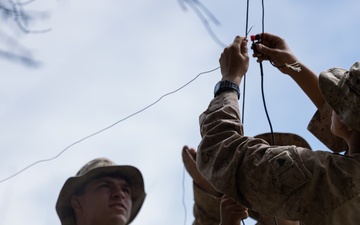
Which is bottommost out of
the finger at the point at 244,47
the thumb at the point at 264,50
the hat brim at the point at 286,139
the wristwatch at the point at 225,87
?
the hat brim at the point at 286,139

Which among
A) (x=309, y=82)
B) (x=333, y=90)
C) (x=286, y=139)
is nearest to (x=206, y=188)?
(x=286, y=139)

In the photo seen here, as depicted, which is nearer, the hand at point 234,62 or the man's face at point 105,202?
the hand at point 234,62

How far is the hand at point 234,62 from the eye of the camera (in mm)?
3402

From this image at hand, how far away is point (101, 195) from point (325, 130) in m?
1.80

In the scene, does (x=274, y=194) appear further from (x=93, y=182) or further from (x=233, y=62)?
(x=93, y=182)

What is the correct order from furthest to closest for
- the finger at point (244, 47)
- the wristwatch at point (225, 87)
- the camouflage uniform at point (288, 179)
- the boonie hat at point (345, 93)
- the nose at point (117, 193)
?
1. the nose at point (117, 193)
2. the finger at point (244, 47)
3. the wristwatch at point (225, 87)
4. the boonie hat at point (345, 93)
5. the camouflage uniform at point (288, 179)

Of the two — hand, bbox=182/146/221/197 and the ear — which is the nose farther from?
hand, bbox=182/146/221/197

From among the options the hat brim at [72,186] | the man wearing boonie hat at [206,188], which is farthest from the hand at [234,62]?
the hat brim at [72,186]

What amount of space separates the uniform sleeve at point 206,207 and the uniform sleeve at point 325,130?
1.16 meters

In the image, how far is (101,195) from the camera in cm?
485

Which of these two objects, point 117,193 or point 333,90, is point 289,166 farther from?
point 117,193

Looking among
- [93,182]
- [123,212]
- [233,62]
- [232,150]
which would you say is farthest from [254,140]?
[93,182]

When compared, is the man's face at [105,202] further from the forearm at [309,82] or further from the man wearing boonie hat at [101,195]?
the forearm at [309,82]

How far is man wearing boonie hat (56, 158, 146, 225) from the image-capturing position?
186 inches
